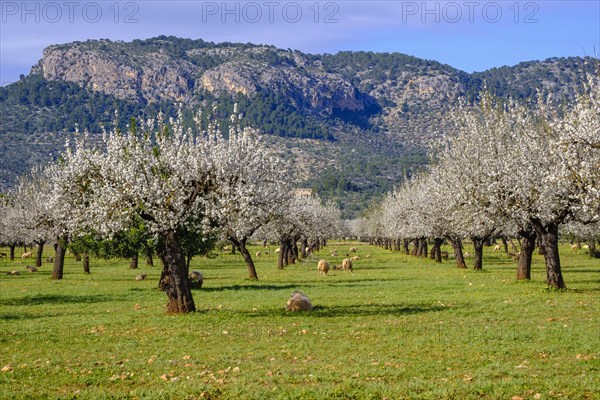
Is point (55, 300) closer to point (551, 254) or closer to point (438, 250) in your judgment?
point (551, 254)

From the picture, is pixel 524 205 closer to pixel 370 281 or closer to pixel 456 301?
pixel 456 301

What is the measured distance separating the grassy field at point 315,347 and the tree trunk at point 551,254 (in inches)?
49.6

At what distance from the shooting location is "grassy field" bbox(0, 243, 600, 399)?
1518 cm

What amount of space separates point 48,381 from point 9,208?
3546 inches

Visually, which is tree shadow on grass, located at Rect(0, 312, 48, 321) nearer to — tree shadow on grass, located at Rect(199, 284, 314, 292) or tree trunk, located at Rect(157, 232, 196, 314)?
tree trunk, located at Rect(157, 232, 196, 314)

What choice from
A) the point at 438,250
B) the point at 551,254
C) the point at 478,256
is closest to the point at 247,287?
the point at 551,254

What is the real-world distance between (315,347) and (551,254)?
2036 cm

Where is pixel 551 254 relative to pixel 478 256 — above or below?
above

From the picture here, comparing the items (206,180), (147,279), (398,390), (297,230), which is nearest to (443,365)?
(398,390)

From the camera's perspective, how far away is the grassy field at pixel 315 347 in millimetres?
15180

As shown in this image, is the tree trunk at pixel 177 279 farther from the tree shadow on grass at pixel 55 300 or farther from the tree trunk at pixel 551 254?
the tree trunk at pixel 551 254

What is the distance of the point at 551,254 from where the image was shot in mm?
36844

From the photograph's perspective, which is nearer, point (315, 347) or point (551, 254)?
point (315, 347)

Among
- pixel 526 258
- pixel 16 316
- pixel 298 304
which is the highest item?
pixel 526 258
